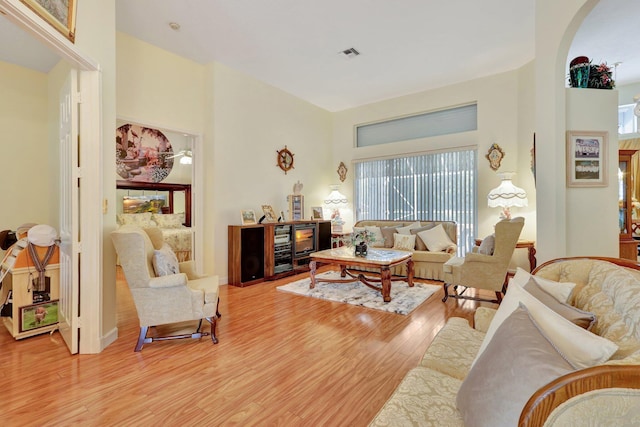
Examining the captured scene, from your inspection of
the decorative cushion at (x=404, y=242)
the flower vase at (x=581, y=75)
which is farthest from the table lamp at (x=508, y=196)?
the flower vase at (x=581, y=75)

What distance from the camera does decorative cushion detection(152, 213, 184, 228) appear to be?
7.06 metres

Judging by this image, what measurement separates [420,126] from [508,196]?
2.27m

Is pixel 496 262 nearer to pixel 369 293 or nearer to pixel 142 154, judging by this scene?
pixel 369 293

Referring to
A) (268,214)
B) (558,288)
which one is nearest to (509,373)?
(558,288)

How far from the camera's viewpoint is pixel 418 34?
3.79 metres

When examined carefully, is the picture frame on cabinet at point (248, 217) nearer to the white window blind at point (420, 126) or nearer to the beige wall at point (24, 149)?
the beige wall at point (24, 149)

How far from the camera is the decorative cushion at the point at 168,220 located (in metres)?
7.06

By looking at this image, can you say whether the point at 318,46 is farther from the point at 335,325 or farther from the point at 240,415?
the point at 240,415

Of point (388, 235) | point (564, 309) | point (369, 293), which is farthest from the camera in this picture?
point (388, 235)

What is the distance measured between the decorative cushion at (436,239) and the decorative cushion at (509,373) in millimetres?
3952

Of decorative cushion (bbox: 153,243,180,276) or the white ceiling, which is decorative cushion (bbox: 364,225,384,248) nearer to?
the white ceiling

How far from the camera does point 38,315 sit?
2.70 m

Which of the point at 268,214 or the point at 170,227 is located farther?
the point at 170,227

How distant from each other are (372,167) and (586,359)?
5.83m
